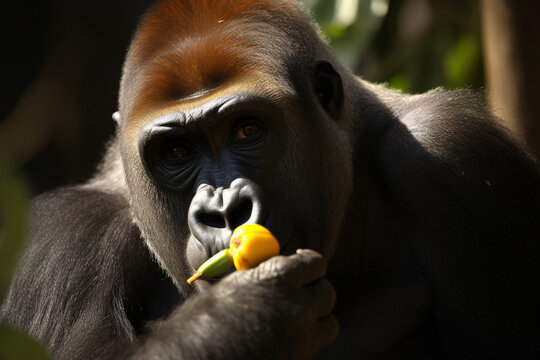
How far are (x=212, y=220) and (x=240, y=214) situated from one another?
0.36 ft

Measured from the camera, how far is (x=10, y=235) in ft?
3.48

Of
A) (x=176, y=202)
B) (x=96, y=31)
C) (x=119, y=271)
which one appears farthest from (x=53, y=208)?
(x=96, y=31)

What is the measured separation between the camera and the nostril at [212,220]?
278 cm

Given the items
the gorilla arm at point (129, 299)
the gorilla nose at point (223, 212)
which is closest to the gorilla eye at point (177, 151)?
the gorilla nose at point (223, 212)

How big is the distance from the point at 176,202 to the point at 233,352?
2.89 ft

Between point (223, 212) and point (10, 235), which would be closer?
point (10, 235)

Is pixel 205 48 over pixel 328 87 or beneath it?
over

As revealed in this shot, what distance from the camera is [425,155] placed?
3.54m

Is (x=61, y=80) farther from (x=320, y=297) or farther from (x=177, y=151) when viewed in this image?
(x=320, y=297)

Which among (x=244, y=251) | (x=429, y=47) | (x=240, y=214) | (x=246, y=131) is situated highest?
(x=429, y=47)

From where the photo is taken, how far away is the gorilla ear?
349 cm

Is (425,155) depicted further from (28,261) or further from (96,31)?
(96,31)

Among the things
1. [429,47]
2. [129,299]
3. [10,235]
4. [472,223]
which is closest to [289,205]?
[472,223]

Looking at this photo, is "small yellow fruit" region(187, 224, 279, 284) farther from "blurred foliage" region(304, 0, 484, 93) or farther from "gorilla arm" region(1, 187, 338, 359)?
"blurred foliage" region(304, 0, 484, 93)
